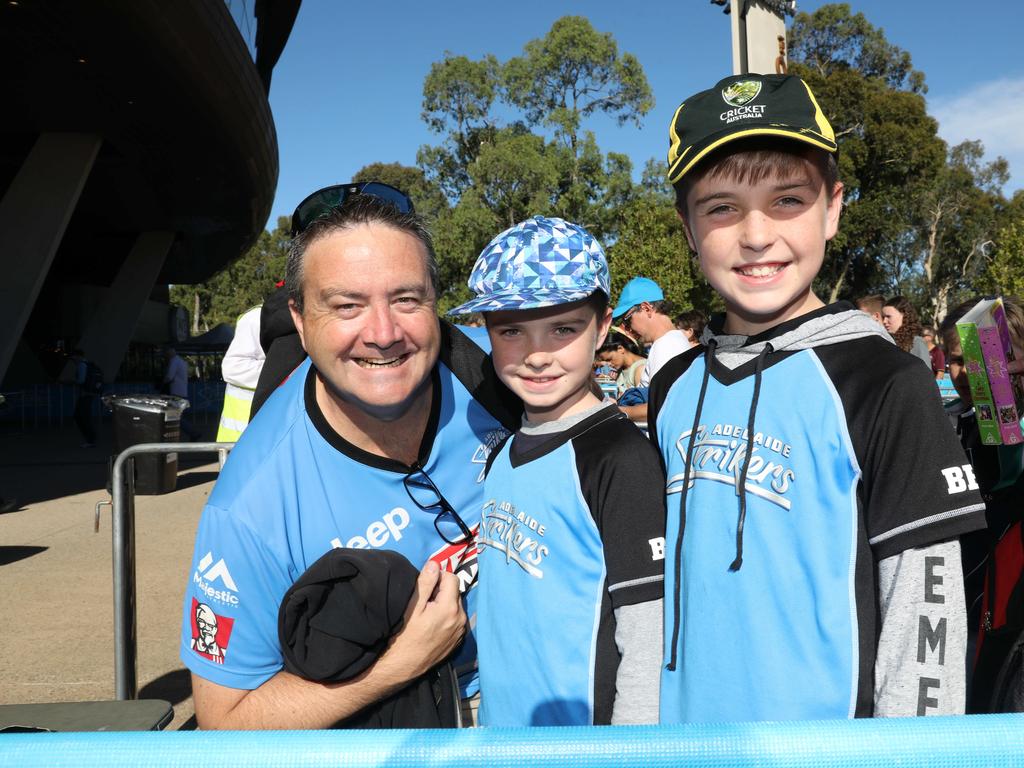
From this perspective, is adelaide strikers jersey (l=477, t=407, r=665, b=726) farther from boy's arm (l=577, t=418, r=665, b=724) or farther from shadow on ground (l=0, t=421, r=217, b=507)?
shadow on ground (l=0, t=421, r=217, b=507)

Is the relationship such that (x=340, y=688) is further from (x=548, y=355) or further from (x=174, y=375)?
(x=174, y=375)

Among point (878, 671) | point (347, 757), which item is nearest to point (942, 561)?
point (878, 671)

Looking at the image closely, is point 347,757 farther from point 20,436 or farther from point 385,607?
point 20,436

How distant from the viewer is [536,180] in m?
33.1

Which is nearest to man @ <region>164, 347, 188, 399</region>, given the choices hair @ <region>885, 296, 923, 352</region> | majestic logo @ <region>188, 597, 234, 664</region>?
hair @ <region>885, 296, 923, 352</region>

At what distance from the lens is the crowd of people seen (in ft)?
4.48

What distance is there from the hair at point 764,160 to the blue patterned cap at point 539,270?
45 cm

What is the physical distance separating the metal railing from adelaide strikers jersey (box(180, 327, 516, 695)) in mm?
1506

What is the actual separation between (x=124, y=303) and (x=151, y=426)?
80.8ft

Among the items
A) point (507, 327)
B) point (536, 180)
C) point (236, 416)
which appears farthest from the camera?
point (536, 180)

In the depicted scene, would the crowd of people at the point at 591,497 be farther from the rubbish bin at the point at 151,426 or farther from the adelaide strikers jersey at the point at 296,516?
the rubbish bin at the point at 151,426

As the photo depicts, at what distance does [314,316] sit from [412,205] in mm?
485

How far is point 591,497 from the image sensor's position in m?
1.71

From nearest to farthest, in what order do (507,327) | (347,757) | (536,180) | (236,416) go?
(347,757) → (507,327) → (236,416) → (536,180)
